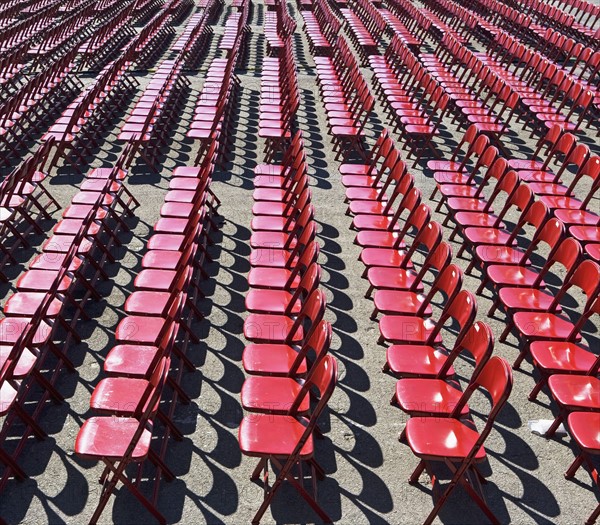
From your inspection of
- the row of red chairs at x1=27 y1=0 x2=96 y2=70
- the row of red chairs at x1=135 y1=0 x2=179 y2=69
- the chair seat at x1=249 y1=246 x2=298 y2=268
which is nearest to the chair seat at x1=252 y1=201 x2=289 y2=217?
the chair seat at x1=249 y1=246 x2=298 y2=268

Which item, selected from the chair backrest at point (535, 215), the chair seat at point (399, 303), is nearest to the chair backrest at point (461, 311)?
the chair seat at point (399, 303)

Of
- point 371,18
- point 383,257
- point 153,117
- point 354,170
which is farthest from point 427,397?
point 371,18

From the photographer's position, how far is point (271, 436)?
10.8ft

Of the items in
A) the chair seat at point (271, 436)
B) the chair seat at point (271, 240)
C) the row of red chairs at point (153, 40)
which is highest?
the chair seat at point (271, 436)

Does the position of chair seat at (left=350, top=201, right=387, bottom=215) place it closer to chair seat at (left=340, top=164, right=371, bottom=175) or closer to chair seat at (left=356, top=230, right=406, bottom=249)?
chair seat at (left=356, top=230, right=406, bottom=249)

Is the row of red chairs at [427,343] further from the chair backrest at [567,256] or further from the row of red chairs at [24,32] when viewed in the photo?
the row of red chairs at [24,32]

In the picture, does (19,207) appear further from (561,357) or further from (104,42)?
(104,42)

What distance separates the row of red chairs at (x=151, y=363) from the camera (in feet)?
10.5

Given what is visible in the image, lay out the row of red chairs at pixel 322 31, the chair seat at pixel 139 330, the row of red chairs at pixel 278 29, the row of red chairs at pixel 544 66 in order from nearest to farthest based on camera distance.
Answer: the chair seat at pixel 139 330 → the row of red chairs at pixel 544 66 → the row of red chairs at pixel 278 29 → the row of red chairs at pixel 322 31

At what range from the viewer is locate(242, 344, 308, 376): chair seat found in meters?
3.82

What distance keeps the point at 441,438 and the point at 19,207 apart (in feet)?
19.1

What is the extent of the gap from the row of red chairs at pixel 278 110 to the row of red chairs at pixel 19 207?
363cm

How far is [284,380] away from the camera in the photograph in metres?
3.76

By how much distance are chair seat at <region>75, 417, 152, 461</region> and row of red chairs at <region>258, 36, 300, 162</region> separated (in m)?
5.80
